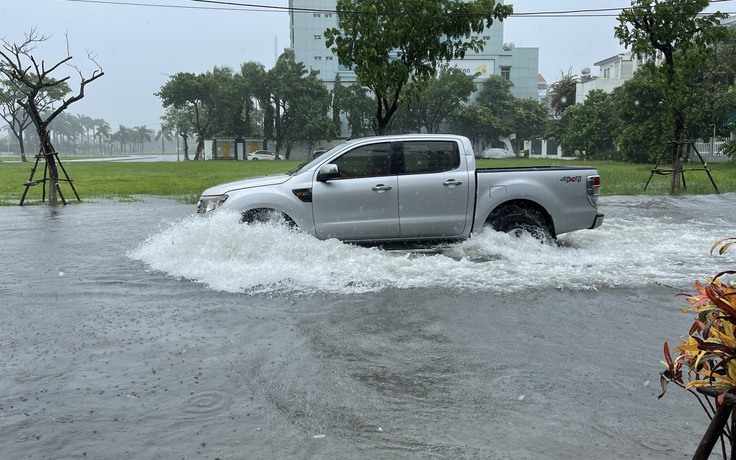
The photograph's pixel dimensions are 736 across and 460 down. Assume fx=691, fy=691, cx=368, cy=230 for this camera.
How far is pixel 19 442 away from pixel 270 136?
7404cm

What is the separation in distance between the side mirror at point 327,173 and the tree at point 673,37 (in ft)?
48.4

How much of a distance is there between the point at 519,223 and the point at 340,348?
4889mm

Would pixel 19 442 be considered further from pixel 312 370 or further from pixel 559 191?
pixel 559 191

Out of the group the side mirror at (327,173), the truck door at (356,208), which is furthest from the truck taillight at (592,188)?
the side mirror at (327,173)

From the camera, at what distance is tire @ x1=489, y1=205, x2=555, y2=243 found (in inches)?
380

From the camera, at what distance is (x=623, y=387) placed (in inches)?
182

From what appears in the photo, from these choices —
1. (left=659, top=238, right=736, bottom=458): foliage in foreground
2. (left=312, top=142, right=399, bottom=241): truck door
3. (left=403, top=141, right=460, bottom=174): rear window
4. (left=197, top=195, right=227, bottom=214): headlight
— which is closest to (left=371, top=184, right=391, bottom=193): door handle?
(left=312, top=142, right=399, bottom=241): truck door

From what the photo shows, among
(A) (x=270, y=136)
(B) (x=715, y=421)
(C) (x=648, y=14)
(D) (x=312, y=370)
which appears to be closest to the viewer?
(B) (x=715, y=421)

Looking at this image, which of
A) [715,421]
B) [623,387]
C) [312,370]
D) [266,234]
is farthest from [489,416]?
[266,234]

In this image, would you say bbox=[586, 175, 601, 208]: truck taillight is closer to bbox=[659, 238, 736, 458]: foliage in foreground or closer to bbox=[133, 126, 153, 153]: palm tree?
bbox=[659, 238, 736, 458]: foliage in foreground

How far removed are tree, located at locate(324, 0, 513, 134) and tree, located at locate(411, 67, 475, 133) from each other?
51.7m

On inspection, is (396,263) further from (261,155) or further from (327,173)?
(261,155)

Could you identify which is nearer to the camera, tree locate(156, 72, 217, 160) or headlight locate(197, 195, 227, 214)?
headlight locate(197, 195, 227, 214)

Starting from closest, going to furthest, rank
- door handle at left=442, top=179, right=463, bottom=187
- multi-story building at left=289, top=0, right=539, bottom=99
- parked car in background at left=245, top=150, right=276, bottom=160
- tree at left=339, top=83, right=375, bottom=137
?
door handle at left=442, top=179, right=463, bottom=187
tree at left=339, top=83, right=375, bottom=137
parked car in background at left=245, top=150, right=276, bottom=160
multi-story building at left=289, top=0, right=539, bottom=99
